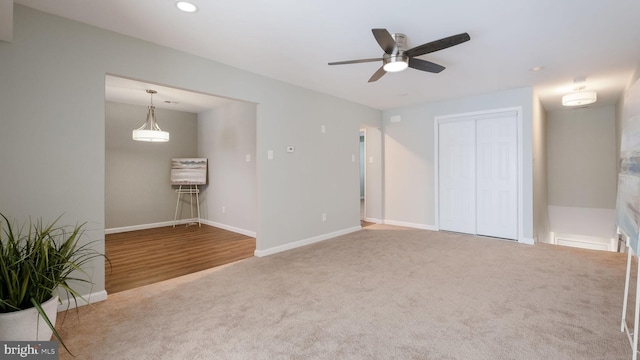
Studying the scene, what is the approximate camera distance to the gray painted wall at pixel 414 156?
5215 millimetres

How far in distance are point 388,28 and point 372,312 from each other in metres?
2.44

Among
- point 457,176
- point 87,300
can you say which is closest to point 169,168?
point 87,300

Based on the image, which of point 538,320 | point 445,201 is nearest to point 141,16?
point 538,320

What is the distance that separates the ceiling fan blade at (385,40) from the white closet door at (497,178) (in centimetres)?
312

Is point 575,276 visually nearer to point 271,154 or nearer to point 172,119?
point 271,154

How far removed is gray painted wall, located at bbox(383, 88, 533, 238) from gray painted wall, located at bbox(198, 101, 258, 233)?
2.75m

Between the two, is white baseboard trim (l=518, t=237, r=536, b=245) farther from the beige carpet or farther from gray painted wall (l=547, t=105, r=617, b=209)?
gray painted wall (l=547, t=105, r=617, b=209)

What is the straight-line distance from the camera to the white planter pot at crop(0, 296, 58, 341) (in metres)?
1.61

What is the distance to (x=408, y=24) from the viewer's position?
2.59 m

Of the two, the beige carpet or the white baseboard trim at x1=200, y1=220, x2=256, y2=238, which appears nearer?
the beige carpet

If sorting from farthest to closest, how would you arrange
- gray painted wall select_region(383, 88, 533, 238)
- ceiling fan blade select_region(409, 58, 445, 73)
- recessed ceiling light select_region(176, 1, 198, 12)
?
gray painted wall select_region(383, 88, 533, 238), ceiling fan blade select_region(409, 58, 445, 73), recessed ceiling light select_region(176, 1, 198, 12)

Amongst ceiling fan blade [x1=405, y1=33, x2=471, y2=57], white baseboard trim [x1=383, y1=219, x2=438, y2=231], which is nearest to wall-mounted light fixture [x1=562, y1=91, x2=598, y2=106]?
white baseboard trim [x1=383, y1=219, x2=438, y2=231]

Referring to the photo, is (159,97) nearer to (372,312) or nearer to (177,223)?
(177,223)

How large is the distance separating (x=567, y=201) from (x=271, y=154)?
21.7ft
